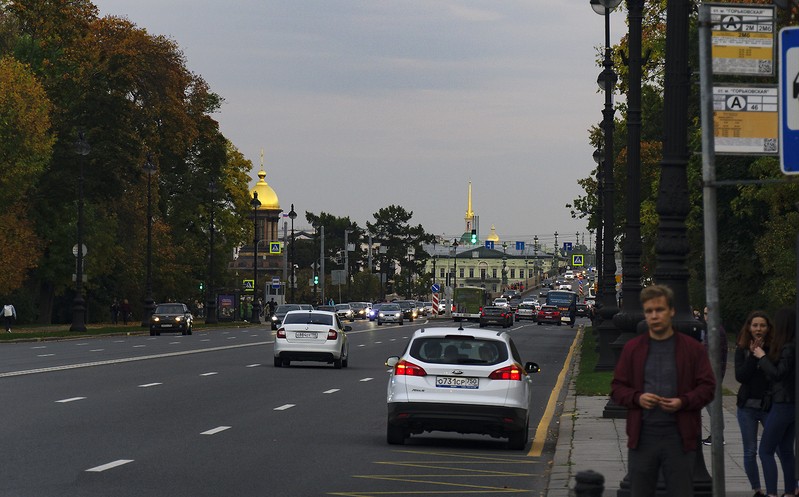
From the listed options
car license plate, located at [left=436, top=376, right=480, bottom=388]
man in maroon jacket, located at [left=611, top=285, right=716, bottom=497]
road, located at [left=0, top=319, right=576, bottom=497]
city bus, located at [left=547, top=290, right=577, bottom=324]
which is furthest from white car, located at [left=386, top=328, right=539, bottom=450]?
city bus, located at [left=547, top=290, right=577, bottom=324]

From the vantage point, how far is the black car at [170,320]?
223ft

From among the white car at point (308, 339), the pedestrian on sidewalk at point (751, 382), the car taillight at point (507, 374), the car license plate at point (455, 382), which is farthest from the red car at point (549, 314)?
the pedestrian on sidewalk at point (751, 382)

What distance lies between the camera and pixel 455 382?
18688 millimetres

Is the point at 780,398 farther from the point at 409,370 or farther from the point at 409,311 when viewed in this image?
the point at 409,311

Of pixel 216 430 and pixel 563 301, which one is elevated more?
pixel 563 301

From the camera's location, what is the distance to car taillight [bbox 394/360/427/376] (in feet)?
61.4

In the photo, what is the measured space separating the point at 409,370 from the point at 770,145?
412 inches

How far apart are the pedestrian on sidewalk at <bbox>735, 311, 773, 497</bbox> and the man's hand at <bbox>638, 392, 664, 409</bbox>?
3790 mm

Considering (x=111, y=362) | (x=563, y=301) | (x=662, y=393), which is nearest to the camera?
(x=662, y=393)

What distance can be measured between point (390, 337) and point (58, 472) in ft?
173

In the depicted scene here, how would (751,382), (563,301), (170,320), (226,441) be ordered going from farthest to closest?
(563,301) < (170,320) < (226,441) < (751,382)

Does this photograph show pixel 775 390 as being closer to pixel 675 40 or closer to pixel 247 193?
pixel 675 40

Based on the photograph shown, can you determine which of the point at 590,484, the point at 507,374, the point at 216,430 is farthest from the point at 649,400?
the point at 216,430

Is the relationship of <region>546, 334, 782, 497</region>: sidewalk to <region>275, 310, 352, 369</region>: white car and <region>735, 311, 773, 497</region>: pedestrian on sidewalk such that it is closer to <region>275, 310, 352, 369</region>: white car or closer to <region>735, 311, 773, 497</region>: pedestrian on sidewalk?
<region>735, 311, 773, 497</region>: pedestrian on sidewalk
